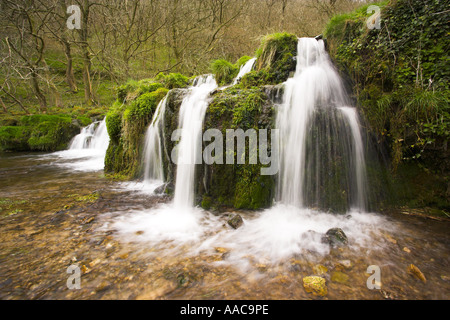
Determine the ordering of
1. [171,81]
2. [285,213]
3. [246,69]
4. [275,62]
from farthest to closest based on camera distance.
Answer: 1. [171,81]
2. [246,69]
3. [275,62]
4. [285,213]

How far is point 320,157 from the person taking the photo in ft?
11.8

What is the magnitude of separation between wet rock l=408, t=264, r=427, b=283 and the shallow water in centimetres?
4

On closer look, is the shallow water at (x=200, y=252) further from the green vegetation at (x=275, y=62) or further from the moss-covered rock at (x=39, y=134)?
the moss-covered rock at (x=39, y=134)

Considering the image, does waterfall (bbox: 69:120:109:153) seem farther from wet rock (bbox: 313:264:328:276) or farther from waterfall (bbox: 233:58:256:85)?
wet rock (bbox: 313:264:328:276)

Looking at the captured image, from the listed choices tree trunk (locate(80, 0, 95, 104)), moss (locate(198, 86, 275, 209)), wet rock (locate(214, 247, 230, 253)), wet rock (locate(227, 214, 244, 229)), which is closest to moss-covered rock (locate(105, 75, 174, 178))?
moss (locate(198, 86, 275, 209))

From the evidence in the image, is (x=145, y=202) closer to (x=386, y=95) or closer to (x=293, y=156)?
(x=293, y=156)

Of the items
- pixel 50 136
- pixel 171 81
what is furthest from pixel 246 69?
pixel 50 136

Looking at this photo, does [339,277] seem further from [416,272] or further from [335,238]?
[416,272]

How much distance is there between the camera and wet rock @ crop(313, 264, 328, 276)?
78.6 inches

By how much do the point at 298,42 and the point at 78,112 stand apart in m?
14.5

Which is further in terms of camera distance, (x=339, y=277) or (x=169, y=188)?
(x=169, y=188)

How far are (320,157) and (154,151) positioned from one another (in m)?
3.96

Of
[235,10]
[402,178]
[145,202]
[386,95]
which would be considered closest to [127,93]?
[145,202]

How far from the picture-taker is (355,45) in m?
4.21
